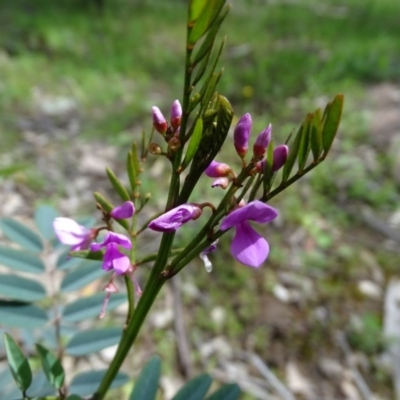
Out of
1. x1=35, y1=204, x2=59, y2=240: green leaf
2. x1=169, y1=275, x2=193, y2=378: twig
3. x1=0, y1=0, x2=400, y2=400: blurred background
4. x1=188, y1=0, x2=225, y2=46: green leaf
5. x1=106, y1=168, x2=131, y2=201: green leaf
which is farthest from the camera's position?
x1=0, y1=0, x2=400, y2=400: blurred background

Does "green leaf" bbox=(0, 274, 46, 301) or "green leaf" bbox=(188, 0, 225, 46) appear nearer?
"green leaf" bbox=(188, 0, 225, 46)

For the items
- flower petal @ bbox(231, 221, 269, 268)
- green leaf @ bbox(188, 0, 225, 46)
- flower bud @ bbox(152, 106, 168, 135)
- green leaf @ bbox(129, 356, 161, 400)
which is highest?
green leaf @ bbox(188, 0, 225, 46)

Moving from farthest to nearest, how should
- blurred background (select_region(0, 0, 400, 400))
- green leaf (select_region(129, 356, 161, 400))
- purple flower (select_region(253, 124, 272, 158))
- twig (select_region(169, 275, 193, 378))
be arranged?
blurred background (select_region(0, 0, 400, 400))
twig (select_region(169, 275, 193, 378))
green leaf (select_region(129, 356, 161, 400))
purple flower (select_region(253, 124, 272, 158))

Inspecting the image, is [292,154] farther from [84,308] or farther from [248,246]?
[84,308]

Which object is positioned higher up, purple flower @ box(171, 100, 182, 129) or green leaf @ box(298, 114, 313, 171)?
green leaf @ box(298, 114, 313, 171)

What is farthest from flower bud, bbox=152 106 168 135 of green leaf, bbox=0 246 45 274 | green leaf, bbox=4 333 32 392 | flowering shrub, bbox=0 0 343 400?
green leaf, bbox=0 246 45 274

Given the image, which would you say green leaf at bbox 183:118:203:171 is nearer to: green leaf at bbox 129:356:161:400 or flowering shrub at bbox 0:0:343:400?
flowering shrub at bbox 0:0:343:400

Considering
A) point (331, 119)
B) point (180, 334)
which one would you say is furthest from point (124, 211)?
point (180, 334)

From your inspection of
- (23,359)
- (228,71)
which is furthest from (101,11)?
(23,359)
